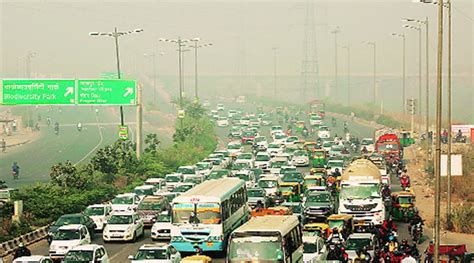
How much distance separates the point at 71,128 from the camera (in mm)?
148250

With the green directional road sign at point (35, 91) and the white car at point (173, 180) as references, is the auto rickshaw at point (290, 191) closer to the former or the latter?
the white car at point (173, 180)

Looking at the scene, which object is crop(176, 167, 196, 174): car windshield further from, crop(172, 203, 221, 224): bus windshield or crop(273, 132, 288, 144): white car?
crop(273, 132, 288, 144): white car

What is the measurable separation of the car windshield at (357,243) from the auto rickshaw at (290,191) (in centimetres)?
1682

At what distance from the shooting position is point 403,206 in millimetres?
45969

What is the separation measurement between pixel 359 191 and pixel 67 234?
13.0 m

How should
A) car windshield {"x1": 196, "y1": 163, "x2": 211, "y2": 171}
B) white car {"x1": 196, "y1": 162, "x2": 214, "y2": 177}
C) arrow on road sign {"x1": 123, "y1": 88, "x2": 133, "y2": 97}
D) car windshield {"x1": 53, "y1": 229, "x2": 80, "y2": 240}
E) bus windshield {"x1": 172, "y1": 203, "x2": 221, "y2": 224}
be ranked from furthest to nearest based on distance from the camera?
1. arrow on road sign {"x1": 123, "y1": 88, "x2": 133, "y2": 97}
2. car windshield {"x1": 196, "y1": 163, "x2": 211, "y2": 171}
3. white car {"x1": 196, "y1": 162, "x2": 214, "y2": 177}
4. car windshield {"x1": 53, "y1": 229, "x2": 80, "y2": 240}
5. bus windshield {"x1": 172, "y1": 203, "x2": 221, "y2": 224}

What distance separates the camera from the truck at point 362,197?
42062 millimetres

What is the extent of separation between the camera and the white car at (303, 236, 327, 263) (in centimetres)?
3155

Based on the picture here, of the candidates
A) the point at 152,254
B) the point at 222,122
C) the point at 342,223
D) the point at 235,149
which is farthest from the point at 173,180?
the point at 222,122

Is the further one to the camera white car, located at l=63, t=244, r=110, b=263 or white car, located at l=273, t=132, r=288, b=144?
white car, located at l=273, t=132, r=288, b=144

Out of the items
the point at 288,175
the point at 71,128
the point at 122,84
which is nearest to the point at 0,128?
the point at 71,128

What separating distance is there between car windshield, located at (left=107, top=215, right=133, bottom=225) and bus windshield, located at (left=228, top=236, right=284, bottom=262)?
13.7 m

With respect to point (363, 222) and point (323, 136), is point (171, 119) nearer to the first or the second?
point (323, 136)

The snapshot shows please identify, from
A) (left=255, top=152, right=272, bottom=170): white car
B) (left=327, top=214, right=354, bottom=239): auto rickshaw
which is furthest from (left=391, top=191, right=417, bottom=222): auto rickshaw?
(left=255, top=152, right=272, bottom=170): white car
